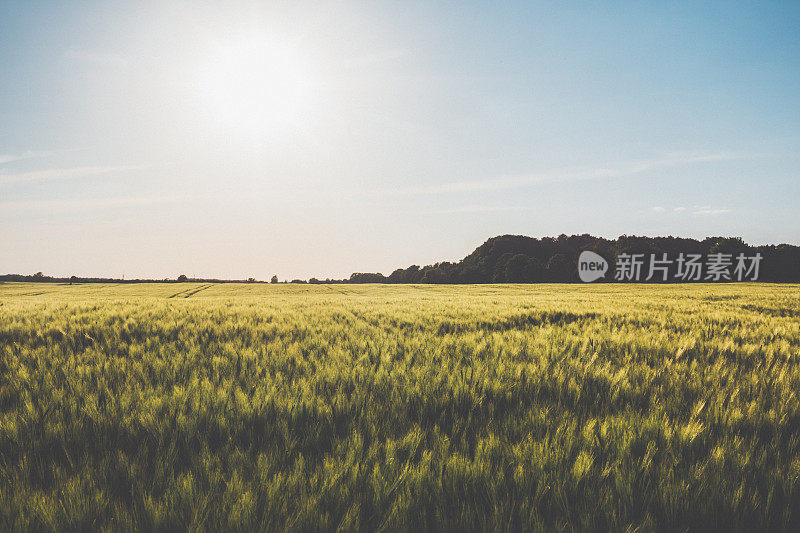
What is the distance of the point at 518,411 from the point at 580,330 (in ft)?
13.6

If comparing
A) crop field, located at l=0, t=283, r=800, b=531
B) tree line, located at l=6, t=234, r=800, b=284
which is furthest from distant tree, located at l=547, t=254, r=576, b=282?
crop field, located at l=0, t=283, r=800, b=531

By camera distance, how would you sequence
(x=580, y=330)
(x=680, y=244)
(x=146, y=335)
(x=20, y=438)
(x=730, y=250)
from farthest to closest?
(x=680, y=244) → (x=730, y=250) → (x=580, y=330) → (x=146, y=335) → (x=20, y=438)

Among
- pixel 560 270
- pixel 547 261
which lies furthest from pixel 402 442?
pixel 547 261

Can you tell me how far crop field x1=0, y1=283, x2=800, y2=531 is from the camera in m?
1.29

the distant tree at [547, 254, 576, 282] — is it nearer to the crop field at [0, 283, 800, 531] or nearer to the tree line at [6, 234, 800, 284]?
the tree line at [6, 234, 800, 284]

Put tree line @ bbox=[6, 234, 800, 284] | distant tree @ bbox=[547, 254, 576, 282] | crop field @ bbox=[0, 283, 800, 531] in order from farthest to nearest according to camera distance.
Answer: distant tree @ bbox=[547, 254, 576, 282] < tree line @ bbox=[6, 234, 800, 284] < crop field @ bbox=[0, 283, 800, 531]

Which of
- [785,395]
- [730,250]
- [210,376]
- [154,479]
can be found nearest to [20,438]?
[154,479]

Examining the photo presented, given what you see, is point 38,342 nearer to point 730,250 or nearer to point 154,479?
point 154,479

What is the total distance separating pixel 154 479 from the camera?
150cm

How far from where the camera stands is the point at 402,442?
1.77 m

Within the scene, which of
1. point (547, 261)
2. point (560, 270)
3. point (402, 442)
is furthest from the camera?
point (547, 261)

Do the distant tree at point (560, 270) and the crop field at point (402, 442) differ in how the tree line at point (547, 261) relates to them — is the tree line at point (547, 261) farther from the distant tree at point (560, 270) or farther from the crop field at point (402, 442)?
the crop field at point (402, 442)

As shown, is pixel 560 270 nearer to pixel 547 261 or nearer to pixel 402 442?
pixel 547 261

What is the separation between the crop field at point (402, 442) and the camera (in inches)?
50.6
